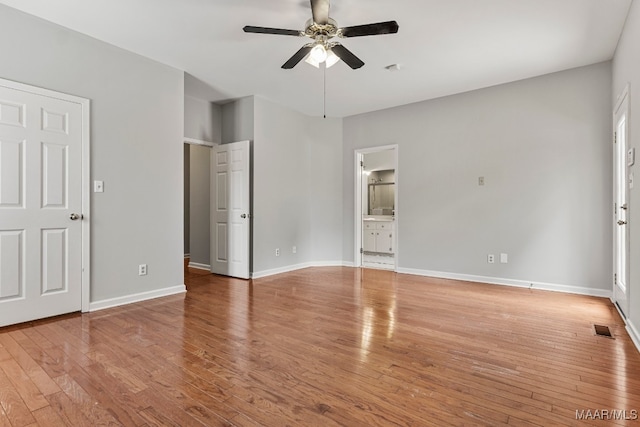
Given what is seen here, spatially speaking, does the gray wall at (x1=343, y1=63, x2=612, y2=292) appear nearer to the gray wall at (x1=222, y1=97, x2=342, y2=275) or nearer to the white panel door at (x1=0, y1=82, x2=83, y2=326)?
the gray wall at (x1=222, y1=97, x2=342, y2=275)

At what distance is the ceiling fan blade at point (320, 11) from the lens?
2604mm

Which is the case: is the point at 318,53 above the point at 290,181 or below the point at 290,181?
above

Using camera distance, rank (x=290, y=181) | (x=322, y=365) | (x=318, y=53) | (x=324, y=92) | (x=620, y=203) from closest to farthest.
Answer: (x=322, y=365) < (x=318, y=53) < (x=620, y=203) < (x=324, y=92) < (x=290, y=181)

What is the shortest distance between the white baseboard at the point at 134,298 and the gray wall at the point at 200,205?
185 centimetres

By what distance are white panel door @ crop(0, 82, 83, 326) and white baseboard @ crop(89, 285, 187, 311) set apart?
19cm

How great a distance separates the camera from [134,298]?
3730mm

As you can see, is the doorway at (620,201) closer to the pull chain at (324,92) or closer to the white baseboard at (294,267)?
the pull chain at (324,92)

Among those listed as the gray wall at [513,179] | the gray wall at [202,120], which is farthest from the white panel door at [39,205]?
the gray wall at [513,179]

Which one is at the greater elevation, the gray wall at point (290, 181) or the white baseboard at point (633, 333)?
the gray wall at point (290, 181)

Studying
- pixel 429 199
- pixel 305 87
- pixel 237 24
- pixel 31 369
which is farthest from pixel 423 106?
pixel 31 369

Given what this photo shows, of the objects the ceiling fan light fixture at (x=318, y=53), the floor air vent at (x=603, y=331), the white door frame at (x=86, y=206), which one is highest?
the ceiling fan light fixture at (x=318, y=53)

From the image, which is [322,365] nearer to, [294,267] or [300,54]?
[300,54]

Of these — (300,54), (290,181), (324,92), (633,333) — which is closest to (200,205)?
(290,181)

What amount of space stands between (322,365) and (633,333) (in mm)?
2476
